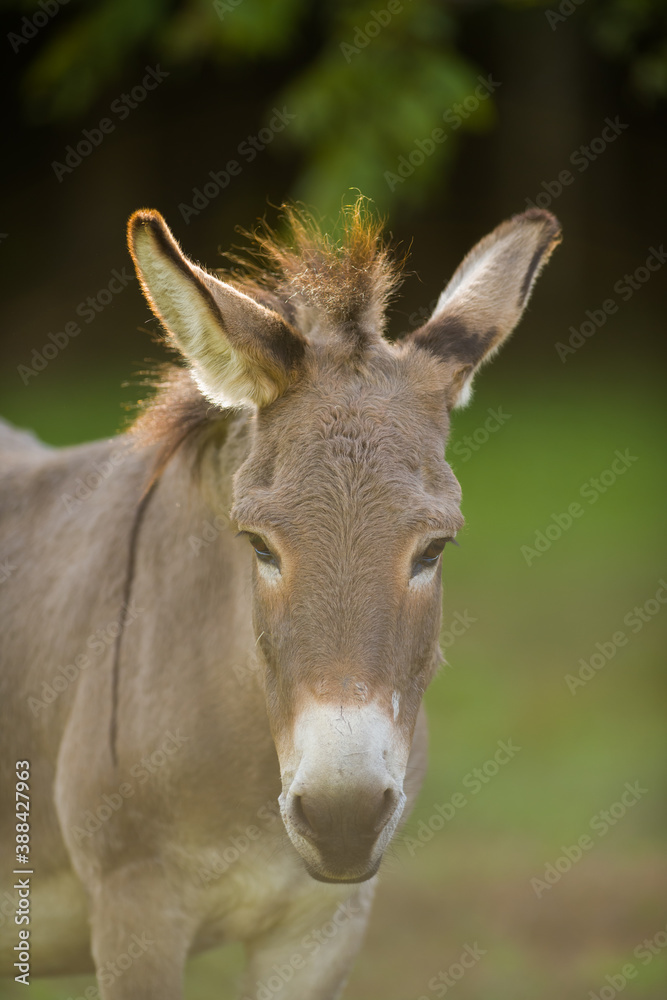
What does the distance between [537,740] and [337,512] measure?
5.61 m

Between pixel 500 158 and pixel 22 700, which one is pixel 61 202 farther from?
pixel 22 700

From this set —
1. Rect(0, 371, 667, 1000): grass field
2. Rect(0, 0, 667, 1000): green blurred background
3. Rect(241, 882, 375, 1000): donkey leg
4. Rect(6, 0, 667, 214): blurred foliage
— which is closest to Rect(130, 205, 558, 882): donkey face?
Rect(0, 371, 667, 1000): grass field

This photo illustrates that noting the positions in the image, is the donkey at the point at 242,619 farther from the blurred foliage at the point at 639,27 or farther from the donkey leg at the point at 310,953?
the blurred foliage at the point at 639,27

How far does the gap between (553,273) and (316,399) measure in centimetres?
1361

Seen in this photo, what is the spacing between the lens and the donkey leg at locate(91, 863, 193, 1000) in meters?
3.26

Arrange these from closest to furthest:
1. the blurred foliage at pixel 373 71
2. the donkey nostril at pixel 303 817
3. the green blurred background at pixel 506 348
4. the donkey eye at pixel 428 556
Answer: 1. the donkey nostril at pixel 303 817
2. the donkey eye at pixel 428 556
3. the green blurred background at pixel 506 348
4. the blurred foliage at pixel 373 71

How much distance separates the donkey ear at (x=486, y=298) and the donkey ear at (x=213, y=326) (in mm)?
493

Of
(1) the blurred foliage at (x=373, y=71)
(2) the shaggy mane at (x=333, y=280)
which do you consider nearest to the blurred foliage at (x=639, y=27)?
(1) the blurred foliage at (x=373, y=71)

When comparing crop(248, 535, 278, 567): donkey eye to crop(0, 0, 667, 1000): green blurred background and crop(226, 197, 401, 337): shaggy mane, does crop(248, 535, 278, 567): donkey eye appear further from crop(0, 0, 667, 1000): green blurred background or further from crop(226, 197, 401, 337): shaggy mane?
crop(0, 0, 667, 1000): green blurred background

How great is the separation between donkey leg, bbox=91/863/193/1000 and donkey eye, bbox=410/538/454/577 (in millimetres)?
1426

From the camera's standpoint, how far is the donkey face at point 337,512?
2.49 m

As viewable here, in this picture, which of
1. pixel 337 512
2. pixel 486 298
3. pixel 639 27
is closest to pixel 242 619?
pixel 337 512

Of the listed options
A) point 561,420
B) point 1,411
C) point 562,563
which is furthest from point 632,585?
point 1,411

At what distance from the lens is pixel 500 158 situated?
1705 centimetres
